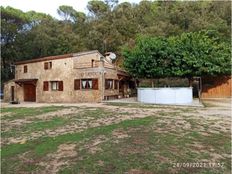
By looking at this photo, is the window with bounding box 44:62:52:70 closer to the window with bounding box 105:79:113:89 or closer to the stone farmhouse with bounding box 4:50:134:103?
the stone farmhouse with bounding box 4:50:134:103

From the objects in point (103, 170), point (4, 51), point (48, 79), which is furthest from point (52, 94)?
point (103, 170)

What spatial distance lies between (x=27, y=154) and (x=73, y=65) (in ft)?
71.3

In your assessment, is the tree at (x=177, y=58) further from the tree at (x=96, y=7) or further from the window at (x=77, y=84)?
the tree at (x=96, y=7)

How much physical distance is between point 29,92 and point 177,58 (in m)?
17.5

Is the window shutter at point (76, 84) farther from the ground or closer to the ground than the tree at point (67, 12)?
closer to the ground

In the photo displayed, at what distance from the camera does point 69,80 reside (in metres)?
30.4

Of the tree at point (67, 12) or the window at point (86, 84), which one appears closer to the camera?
the window at point (86, 84)

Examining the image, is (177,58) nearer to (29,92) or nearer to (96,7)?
(29,92)

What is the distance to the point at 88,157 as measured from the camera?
826 cm

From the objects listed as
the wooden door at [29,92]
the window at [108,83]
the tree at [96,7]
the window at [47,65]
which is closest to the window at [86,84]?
the window at [108,83]

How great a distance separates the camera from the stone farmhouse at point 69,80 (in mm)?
29087

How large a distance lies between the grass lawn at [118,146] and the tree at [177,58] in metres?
13.5

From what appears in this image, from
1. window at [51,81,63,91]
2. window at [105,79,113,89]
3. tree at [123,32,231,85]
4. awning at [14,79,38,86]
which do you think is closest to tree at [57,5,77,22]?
awning at [14,79,38,86]

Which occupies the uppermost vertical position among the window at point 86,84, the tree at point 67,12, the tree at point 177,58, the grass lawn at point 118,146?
the tree at point 67,12
